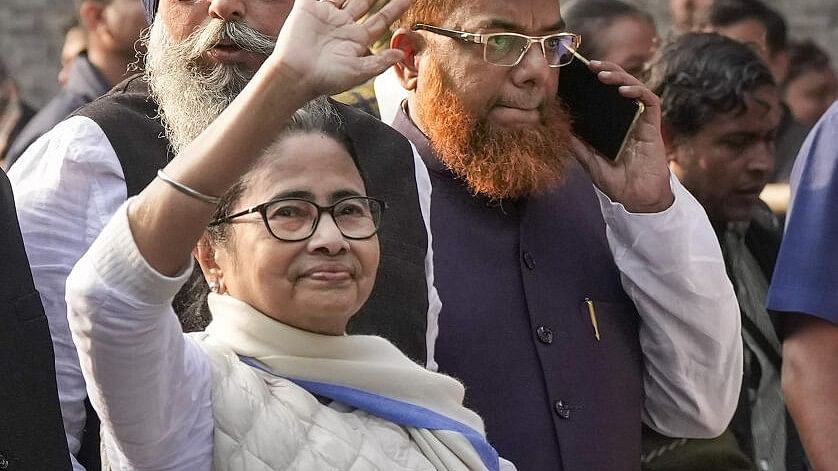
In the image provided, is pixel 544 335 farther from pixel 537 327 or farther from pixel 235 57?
pixel 235 57

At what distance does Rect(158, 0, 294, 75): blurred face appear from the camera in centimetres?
334

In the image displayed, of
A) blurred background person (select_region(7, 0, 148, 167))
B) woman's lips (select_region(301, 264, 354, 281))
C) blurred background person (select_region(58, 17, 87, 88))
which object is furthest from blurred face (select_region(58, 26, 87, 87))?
woman's lips (select_region(301, 264, 354, 281))

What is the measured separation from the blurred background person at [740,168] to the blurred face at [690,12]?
6.59 ft

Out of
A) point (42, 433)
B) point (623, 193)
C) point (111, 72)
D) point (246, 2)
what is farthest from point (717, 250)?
point (111, 72)

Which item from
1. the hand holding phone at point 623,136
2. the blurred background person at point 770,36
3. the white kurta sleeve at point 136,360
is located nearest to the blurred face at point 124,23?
the blurred background person at point 770,36

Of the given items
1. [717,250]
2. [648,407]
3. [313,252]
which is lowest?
[648,407]

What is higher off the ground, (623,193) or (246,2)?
(246,2)

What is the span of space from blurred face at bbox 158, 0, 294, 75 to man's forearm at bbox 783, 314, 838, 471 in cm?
144

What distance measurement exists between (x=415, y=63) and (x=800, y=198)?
925mm

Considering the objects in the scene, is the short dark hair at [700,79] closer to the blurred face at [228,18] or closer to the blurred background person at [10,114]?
the blurred face at [228,18]

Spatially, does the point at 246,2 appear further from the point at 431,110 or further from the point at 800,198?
the point at 800,198

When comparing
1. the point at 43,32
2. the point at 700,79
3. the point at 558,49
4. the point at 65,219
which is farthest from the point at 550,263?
the point at 43,32

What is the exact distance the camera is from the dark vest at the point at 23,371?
2.81m

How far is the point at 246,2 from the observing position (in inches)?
134
